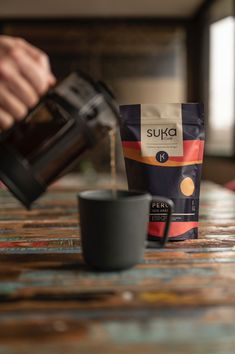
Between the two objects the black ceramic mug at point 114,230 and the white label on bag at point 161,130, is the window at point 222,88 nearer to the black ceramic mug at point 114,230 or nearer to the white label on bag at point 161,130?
the white label on bag at point 161,130

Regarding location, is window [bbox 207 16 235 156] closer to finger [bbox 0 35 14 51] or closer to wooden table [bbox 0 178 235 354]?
wooden table [bbox 0 178 235 354]

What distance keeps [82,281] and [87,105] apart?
0.79 feet

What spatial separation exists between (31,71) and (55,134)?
0.32 ft

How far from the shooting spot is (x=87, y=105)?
62 centimetres

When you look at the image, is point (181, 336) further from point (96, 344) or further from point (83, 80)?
point (83, 80)

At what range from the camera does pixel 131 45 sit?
196 inches

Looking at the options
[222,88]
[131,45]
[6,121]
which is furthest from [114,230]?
[131,45]

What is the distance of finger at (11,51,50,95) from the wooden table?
0.27 metres

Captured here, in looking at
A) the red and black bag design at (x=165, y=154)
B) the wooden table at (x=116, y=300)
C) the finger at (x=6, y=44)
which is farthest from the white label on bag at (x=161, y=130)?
the finger at (x=6, y=44)

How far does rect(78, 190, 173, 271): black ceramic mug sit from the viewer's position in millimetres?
635

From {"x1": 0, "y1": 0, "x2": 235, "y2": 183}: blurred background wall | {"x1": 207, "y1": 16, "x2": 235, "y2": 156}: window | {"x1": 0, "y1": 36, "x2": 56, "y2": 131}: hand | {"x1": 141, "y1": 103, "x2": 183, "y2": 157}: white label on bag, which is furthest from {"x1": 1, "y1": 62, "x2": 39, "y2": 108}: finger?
{"x1": 0, "y1": 0, "x2": 235, "y2": 183}: blurred background wall

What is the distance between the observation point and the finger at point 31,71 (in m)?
0.59

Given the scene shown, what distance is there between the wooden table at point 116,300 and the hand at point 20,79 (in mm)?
236

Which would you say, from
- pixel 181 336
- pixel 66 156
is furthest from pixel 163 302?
pixel 66 156
